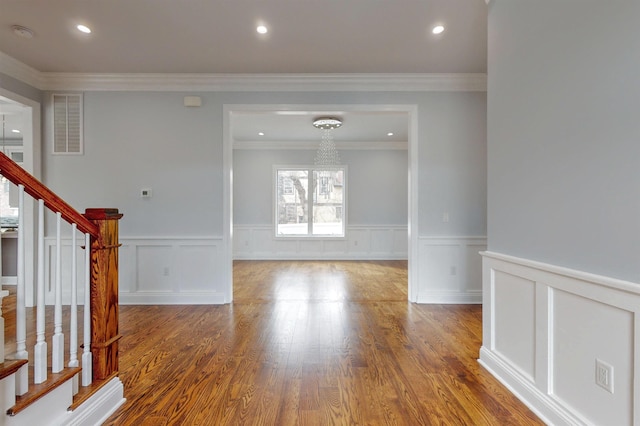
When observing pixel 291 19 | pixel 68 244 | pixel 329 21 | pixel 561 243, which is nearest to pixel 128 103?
pixel 68 244


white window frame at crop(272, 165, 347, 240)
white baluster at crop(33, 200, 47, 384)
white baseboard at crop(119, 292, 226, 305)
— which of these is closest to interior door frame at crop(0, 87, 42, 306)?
white baseboard at crop(119, 292, 226, 305)

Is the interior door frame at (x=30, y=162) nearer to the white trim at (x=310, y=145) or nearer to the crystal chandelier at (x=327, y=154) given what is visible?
the white trim at (x=310, y=145)

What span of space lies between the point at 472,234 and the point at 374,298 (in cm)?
150

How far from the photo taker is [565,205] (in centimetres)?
164

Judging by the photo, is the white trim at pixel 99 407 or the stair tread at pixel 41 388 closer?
the stair tread at pixel 41 388

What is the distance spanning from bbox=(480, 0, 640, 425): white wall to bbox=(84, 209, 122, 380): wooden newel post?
2.47 metres

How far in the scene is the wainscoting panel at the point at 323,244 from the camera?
7500mm

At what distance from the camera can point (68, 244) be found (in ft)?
13.0

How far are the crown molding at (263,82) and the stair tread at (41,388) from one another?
3.32 meters

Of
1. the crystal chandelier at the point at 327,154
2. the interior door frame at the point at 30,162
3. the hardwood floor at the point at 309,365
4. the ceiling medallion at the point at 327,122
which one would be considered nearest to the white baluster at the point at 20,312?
the hardwood floor at the point at 309,365

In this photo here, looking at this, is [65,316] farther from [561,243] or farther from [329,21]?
[561,243]

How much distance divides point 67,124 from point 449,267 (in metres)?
5.09

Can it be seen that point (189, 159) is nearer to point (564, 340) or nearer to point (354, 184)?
point (564, 340)

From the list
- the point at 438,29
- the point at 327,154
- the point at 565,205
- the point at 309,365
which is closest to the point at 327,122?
the point at 327,154
